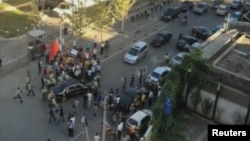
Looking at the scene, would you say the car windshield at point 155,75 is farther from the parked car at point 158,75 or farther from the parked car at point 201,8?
the parked car at point 201,8

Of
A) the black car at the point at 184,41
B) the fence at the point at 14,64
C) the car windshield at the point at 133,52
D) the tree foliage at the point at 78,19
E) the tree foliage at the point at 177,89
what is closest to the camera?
the tree foliage at the point at 177,89

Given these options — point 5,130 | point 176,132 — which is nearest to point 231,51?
point 176,132

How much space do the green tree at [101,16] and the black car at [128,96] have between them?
1058 cm

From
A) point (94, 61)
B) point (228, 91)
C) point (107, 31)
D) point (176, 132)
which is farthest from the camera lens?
point (107, 31)

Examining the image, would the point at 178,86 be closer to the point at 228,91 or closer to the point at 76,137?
the point at 228,91

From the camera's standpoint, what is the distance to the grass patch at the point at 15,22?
43.6m

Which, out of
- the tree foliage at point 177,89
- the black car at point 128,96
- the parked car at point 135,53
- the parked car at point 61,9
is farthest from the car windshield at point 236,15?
the tree foliage at point 177,89

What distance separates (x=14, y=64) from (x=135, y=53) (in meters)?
10.3

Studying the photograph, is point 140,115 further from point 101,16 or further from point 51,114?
point 101,16

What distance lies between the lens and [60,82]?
33.6 meters

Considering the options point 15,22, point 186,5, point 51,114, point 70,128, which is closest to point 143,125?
point 70,128

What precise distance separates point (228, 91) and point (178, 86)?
8.85 ft

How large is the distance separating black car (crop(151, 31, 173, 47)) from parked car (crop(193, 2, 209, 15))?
9.66 metres

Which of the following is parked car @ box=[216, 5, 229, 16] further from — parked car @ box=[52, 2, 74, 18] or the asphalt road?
parked car @ box=[52, 2, 74, 18]
